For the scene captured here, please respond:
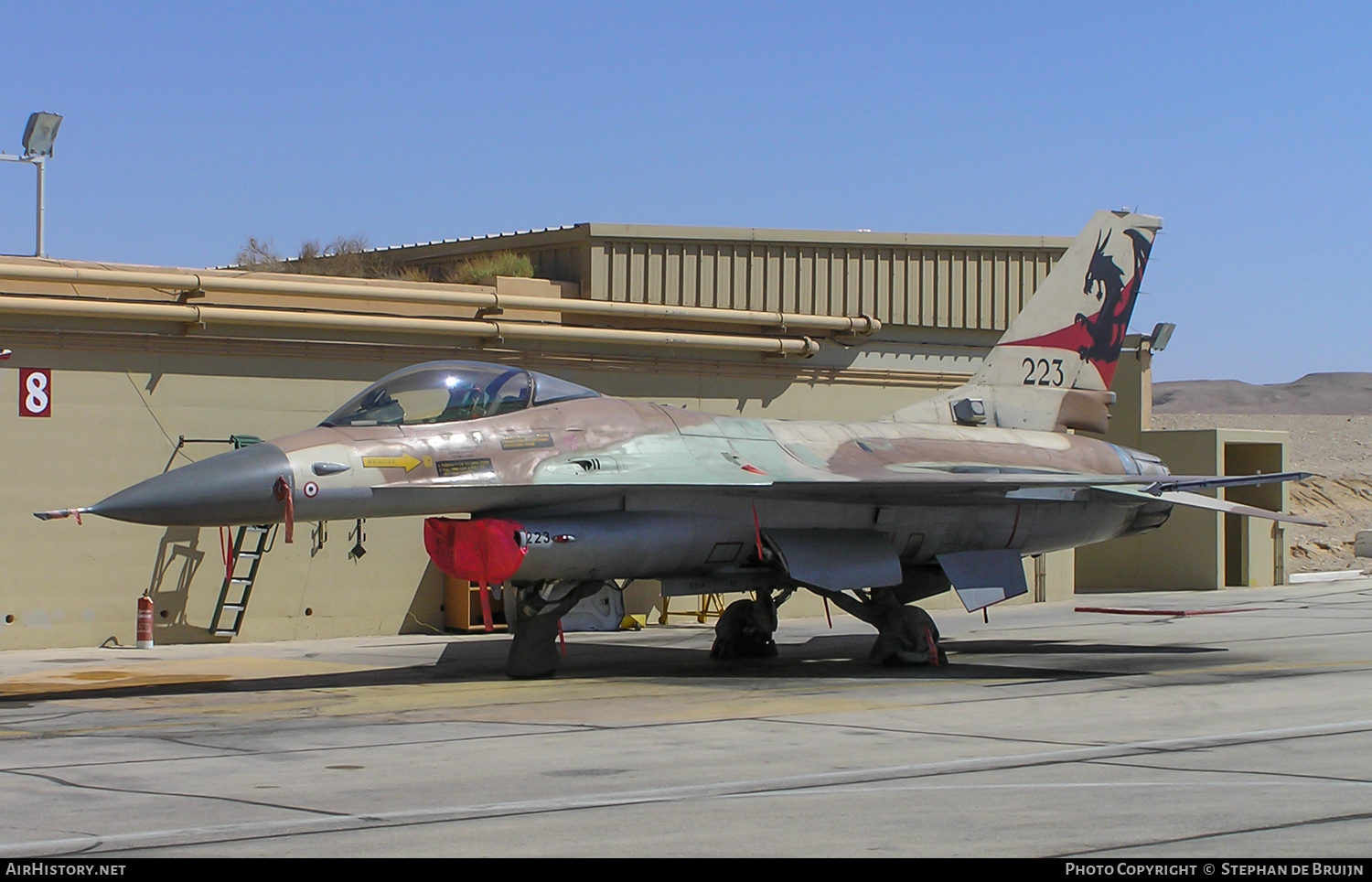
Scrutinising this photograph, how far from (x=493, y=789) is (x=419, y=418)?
217 inches

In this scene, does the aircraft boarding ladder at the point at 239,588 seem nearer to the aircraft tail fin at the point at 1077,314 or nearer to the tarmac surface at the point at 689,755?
the tarmac surface at the point at 689,755

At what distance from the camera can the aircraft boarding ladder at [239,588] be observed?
56.9 feet

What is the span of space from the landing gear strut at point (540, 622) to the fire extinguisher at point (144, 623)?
5.72 metres

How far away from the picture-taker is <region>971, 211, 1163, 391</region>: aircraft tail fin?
18.0 meters

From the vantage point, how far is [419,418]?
12320 mm

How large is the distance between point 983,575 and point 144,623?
9.89 meters

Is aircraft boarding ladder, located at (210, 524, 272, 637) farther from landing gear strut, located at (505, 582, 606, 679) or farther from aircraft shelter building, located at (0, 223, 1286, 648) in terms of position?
landing gear strut, located at (505, 582, 606, 679)

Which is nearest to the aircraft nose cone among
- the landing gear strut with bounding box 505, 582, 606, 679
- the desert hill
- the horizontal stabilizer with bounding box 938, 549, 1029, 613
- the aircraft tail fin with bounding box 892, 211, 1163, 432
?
the landing gear strut with bounding box 505, 582, 606, 679

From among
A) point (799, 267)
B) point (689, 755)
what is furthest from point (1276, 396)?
point (689, 755)

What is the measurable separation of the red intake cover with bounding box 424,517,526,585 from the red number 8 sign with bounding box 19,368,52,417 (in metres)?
6.83

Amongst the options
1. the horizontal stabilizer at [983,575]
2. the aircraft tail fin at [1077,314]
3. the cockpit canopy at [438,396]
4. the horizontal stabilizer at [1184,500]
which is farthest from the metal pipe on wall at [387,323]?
the horizontal stabilizer at [1184,500]

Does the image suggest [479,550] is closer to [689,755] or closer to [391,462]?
[391,462]

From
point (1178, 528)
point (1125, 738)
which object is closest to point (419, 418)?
point (1125, 738)
